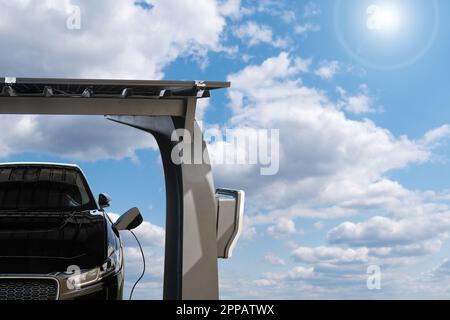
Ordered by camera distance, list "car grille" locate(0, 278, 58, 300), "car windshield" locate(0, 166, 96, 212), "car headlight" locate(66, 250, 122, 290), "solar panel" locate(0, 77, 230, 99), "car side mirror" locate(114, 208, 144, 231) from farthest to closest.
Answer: "car windshield" locate(0, 166, 96, 212) → "car side mirror" locate(114, 208, 144, 231) → "solar panel" locate(0, 77, 230, 99) → "car headlight" locate(66, 250, 122, 290) → "car grille" locate(0, 278, 58, 300)

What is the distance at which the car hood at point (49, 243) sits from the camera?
534 cm

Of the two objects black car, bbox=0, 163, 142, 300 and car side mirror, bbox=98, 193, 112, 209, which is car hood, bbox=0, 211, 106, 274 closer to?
black car, bbox=0, 163, 142, 300

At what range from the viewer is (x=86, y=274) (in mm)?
5430

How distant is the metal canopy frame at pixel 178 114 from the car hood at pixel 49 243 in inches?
38.9

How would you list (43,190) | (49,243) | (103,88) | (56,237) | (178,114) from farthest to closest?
(43,190)
(178,114)
(103,88)
(56,237)
(49,243)

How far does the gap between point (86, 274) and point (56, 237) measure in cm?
61

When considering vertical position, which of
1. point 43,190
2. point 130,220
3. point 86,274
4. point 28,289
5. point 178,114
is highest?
point 178,114

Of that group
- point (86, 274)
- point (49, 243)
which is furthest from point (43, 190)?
point (86, 274)

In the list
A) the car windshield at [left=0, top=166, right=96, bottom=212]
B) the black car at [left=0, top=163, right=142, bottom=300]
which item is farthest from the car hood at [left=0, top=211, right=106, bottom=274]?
the car windshield at [left=0, top=166, right=96, bottom=212]

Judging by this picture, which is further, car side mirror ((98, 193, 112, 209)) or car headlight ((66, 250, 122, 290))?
car side mirror ((98, 193, 112, 209))

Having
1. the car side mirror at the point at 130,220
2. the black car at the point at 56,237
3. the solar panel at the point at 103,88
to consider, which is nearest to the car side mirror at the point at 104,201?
the black car at the point at 56,237

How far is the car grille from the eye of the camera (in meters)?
5.14

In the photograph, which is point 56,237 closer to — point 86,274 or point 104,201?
point 86,274

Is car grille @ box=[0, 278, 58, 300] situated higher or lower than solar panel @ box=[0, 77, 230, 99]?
lower
